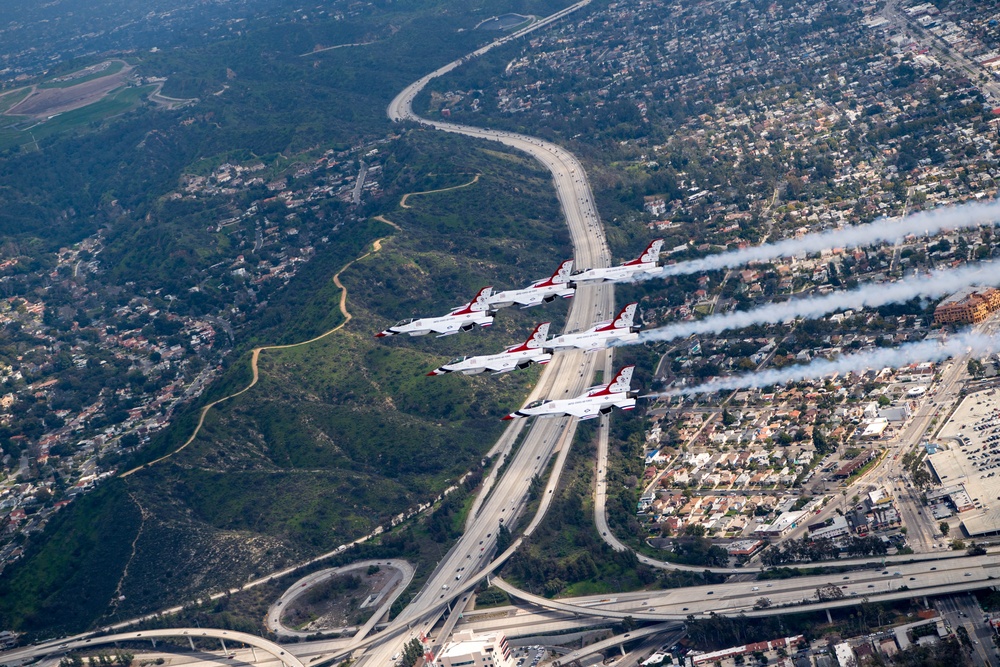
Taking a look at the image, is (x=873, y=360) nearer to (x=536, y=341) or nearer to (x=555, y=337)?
(x=555, y=337)

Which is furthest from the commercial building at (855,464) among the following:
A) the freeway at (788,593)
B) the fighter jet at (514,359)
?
the fighter jet at (514,359)

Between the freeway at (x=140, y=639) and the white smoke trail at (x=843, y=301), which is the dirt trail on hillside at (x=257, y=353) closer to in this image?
the freeway at (x=140, y=639)

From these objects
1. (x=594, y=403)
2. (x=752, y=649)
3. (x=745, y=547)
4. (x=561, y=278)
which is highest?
(x=561, y=278)

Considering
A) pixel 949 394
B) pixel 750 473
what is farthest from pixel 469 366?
pixel 949 394

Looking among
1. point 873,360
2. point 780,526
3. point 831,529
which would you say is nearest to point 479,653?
point 780,526

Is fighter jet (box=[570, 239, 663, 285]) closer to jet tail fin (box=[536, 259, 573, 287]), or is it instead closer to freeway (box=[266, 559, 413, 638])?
jet tail fin (box=[536, 259, 573, 287])
